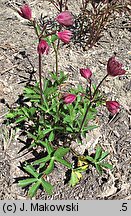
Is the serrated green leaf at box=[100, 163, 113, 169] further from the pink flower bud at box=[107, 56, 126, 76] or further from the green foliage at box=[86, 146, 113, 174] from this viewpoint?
the pink flower bud at box=[107, 56, 126, 76]

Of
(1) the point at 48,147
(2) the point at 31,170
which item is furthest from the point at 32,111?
(2) the point at 31,170

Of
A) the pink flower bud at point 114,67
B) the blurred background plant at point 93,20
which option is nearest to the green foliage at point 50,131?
the pink flower bud at point 114,67

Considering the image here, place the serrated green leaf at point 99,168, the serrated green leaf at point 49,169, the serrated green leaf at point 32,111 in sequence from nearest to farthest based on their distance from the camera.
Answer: the serrated green leaf at point 49,169 → the serrated green leaf at point 99,168 → the serrated green leaf at point 32,111

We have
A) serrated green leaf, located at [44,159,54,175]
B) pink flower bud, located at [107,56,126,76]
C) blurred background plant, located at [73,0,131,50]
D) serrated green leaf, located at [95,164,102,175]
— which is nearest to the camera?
pink flower bud, located at [107,56,126,76]

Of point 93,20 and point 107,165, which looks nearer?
point 107,165

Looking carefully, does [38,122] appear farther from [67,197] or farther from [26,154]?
[67,197]

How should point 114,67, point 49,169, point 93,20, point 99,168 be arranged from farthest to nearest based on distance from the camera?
point 93,20
point 99,168
point 49,169
point 114,67

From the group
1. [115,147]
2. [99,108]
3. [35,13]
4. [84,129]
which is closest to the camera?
[84,129]

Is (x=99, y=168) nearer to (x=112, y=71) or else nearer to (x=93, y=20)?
(x=112, y=71)

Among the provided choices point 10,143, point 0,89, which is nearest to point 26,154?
point 10,143

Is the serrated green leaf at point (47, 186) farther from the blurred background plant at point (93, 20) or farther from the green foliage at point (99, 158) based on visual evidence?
the blurred background plant at point (93, 20)

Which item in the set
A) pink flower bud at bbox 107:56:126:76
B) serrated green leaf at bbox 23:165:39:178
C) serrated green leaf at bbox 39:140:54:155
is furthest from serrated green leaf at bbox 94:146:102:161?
pink flower bud at bbox 107:56:126:76
